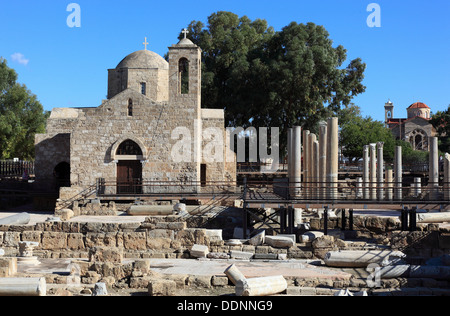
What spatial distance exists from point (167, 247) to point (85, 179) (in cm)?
1256

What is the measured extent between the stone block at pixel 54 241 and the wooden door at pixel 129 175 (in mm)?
11151

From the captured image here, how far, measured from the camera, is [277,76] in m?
36.0

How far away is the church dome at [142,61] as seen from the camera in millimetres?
30844

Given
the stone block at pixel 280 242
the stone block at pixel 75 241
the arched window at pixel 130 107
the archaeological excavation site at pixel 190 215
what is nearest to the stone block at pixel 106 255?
the archaeological excavation site at pixel 190 215

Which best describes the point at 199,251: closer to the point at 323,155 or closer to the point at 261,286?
the point at 261,286

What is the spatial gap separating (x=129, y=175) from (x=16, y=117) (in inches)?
742

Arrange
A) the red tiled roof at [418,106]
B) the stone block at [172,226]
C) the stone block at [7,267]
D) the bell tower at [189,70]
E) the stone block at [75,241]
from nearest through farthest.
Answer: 1. the stone block at [7,267]
2. the stone block at [75,241]
3. the stone block at [172,226]
4. the bell tower at [189,70]
5. the red tiled roof at [418,106]

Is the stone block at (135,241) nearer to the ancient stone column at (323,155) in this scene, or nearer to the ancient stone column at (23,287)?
the ancient stone column at (23,287)

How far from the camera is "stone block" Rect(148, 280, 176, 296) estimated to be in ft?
34.1

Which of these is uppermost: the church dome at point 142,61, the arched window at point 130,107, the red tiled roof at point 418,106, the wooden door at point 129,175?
the red tiled roof at point 418,106

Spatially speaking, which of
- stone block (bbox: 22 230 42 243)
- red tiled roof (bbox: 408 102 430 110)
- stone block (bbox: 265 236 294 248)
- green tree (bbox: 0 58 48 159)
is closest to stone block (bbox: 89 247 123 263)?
stone block (bbox: 22 230 42 243)

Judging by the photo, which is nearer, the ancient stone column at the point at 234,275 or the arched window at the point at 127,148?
the ancient stone column at the point at 234,275
